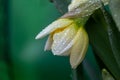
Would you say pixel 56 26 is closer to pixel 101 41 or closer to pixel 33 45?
pixel 101 41

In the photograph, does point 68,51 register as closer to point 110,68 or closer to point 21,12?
point 110,68

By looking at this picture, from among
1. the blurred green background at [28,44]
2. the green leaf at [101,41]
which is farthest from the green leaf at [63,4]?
the blurred green background at [28,44]

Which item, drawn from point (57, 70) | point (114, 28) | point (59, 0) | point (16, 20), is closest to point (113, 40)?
point (114, 28)

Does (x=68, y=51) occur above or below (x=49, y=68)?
above

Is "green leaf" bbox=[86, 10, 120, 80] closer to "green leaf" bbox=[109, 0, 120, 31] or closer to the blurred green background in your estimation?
"green leaf" bbox=[109, 0, 120, 31]

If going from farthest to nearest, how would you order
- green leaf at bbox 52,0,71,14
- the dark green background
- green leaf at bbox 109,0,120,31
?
the dark green background
green leaf at bbox 52,0,71,14
green leaf at bbox 109,0,120,31

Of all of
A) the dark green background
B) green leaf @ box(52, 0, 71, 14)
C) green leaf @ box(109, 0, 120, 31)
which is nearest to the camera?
green leaf @ box(109, 0, 120, 31)

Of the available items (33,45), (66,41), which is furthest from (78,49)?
(33,45)

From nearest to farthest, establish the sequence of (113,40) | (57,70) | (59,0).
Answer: (113,40)
(59,0)
(57,70)

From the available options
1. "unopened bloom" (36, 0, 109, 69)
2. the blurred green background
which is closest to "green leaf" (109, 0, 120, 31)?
"unopened bloom" (36, 0, 109, 69)
